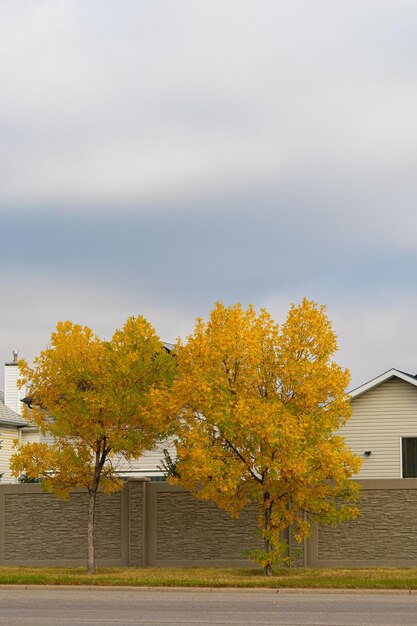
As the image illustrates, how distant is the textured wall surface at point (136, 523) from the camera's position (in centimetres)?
3039

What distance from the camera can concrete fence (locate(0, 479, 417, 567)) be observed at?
2880 cm

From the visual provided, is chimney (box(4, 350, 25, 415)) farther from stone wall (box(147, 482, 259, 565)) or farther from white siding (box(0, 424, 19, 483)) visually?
stone wall (box(147, 482, 259, 565))

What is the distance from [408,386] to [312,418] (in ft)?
43.0

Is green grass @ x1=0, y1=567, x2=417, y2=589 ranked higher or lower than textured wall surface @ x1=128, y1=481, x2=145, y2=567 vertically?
lower

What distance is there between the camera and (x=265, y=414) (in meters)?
26.1

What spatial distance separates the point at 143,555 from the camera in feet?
99.5

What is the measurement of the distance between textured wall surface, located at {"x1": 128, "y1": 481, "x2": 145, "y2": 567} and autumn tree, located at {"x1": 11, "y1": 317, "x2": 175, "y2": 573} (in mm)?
1919

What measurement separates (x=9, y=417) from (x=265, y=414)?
32.3m

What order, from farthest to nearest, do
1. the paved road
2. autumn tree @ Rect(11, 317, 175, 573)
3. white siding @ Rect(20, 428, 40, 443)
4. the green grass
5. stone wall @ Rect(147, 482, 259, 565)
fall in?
white siding @ Rect(20, 428, 40, 443)
stone wall @ Rect(147, 482, 259, 565)
autumn tree @ Rect(11, 317, 175, 573)
the green grass
the paved road

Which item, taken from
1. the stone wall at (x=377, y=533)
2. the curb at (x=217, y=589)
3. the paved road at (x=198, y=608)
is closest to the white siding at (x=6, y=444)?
the stone wall at (x=377, y=533)

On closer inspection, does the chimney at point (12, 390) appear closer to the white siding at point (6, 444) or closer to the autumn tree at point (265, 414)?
the white siding at point (6, 444)

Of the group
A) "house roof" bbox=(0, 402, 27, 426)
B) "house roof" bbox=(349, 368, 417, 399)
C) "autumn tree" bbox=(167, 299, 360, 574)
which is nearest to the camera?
"autumn tree" bbox=(167, 299, 360, 574)

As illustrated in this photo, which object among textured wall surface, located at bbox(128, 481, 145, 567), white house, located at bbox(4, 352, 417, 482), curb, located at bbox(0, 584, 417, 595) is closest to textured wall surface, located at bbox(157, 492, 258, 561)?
textured wall surface, located at bbox(128, 481, 145, 567)

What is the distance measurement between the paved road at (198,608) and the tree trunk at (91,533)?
4471 mm
